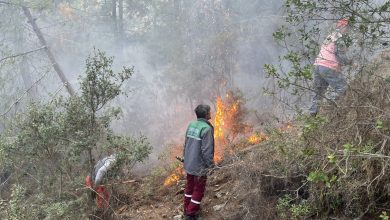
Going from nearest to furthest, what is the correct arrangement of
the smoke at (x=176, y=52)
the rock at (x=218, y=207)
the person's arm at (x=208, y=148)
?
the person's arm at (x=208, y=148), the rock at (x=218, y=207), the smoke at (x=176, y=52)

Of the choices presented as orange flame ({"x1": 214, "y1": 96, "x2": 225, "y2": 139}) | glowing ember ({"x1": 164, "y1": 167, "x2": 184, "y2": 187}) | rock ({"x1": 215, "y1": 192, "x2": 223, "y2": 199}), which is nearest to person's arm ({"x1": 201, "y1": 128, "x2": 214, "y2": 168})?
rock ({"x1": 215, "y1": 192, "x2": 223, "y2": 199})

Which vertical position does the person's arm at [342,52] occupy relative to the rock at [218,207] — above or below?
above

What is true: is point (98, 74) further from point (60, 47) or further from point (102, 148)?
point (60, 47)

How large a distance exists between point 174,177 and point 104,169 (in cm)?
179

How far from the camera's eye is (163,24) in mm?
23109

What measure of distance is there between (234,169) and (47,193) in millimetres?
3635

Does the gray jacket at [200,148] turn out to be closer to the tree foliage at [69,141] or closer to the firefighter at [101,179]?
the tree foliage at [69,141]

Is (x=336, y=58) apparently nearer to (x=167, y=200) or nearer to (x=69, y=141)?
(x=167, y=200)

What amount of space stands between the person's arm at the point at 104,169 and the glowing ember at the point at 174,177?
1643mm

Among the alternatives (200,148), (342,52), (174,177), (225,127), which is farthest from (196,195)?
(225,127)

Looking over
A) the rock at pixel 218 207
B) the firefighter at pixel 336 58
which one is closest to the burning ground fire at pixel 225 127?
the rock at pixel 218 207

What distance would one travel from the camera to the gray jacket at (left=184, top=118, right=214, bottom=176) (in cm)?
613

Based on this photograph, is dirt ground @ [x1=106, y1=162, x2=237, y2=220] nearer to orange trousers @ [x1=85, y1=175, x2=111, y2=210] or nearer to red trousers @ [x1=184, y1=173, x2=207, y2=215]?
orange trousers @ [x1=85, y1=175, x2=111, y2=210]

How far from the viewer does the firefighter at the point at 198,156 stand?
20.2ft
